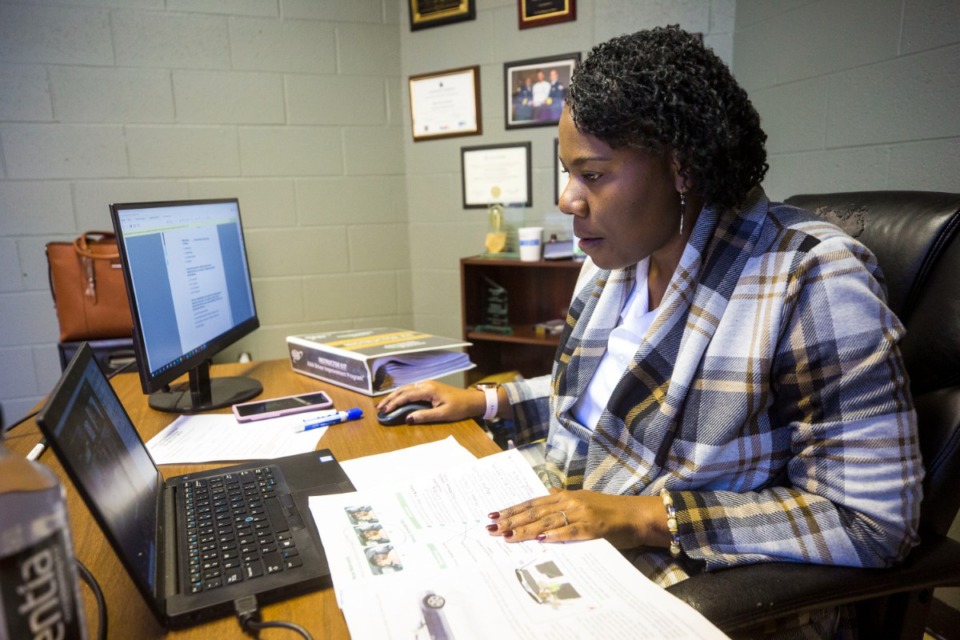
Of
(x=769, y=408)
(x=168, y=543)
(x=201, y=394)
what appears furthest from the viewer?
(x=201, y=394)

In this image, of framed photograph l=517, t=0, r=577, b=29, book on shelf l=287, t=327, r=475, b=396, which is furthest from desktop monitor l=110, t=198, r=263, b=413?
framed photograph l=517, t=0, r=577, b=29

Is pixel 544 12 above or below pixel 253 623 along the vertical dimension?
above

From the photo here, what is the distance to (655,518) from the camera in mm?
814

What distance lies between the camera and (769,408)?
0.87 m

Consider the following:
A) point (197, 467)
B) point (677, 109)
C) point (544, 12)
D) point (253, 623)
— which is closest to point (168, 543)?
point (253, 623)

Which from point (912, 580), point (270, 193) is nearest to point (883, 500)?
point (912, 580)

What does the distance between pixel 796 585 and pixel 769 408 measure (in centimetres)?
25

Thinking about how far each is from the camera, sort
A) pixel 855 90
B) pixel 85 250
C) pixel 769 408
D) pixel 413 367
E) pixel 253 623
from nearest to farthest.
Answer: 1. pixel 253 623
2. pixel 769 408
3. pixel 413 367
4. pixel 855 90
5. pixel 85 250

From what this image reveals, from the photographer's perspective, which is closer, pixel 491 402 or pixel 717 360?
pixel 717 360

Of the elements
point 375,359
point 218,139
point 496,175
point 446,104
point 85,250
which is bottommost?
point 375,359

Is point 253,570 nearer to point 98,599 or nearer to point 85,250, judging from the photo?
point 98,599

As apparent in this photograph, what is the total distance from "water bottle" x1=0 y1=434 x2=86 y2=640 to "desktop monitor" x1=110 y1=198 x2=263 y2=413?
0.67 metres

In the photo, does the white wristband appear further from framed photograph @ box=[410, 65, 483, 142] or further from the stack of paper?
framed photograph @ box=[410, 65, 483, 142]

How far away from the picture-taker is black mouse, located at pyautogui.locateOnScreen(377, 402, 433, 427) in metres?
1.16
